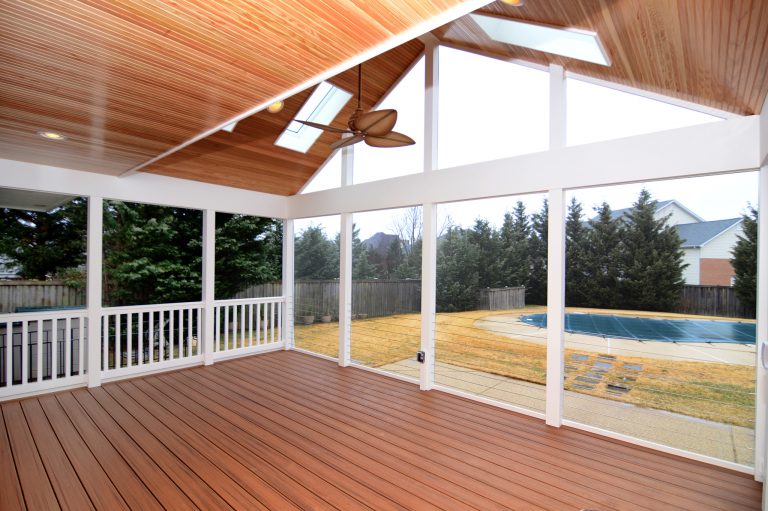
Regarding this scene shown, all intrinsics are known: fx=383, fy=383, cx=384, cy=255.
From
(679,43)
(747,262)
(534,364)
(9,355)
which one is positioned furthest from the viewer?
(9,355)

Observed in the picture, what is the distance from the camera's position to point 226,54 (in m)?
1.97

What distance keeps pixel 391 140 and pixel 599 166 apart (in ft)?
5.99

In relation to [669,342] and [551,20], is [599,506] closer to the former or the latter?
[669,342]

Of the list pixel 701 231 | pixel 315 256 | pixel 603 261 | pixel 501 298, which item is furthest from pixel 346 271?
pixel 701 231

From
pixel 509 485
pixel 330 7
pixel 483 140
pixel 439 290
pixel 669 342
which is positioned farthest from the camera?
pixel 439 290

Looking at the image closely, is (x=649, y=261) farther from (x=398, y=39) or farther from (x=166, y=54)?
(x=166, y=54)

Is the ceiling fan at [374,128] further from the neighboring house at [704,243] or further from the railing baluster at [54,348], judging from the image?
the railing baluster at [54,348]

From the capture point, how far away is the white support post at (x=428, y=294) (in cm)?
442

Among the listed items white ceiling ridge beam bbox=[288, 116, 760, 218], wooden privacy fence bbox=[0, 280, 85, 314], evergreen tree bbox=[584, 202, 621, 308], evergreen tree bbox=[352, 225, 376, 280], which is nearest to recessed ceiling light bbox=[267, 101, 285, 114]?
white ceiling ridge beam bbox=[288, 116, 760, 218]

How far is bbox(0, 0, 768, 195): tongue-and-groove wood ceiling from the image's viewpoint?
1.63m

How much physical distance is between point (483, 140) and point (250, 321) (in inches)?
172

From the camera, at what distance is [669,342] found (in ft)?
10.3

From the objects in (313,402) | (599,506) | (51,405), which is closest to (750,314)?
(599,506)

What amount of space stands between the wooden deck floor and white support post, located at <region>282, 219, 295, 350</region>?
227 centimetres
